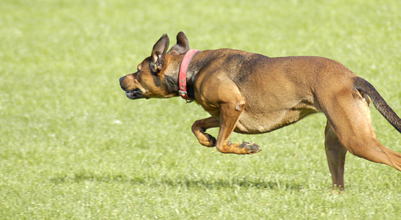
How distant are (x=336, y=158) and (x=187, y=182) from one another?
191 cm

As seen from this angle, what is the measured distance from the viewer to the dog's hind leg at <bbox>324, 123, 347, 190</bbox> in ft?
20.8

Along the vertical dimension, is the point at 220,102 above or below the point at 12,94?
above

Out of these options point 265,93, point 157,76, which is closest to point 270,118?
point 265,93

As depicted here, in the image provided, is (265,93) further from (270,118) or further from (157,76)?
(157,76)

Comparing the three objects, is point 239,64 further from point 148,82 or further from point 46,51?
point 46,51

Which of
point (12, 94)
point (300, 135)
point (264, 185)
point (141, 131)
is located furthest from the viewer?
point (12, 94)

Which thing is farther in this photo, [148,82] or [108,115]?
[108,115]

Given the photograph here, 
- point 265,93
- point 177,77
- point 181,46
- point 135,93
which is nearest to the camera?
point 265,93

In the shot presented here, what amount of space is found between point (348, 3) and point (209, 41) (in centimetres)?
491

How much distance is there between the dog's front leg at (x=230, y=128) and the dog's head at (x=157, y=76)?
0.87 meters

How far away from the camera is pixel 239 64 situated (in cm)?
626

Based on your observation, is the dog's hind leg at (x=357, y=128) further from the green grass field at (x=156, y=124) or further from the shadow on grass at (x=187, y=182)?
the shadow on grass at (x=187, y=182)

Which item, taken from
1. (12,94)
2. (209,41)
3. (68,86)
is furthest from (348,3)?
(12,94)

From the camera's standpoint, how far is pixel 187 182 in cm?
705
